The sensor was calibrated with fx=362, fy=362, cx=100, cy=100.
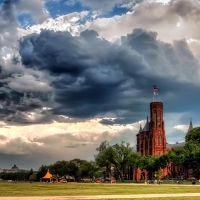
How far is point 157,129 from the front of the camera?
18362cm

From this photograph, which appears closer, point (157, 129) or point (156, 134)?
point (156, 134)

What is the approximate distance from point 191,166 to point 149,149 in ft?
259

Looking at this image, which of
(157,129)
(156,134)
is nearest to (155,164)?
(156,134)

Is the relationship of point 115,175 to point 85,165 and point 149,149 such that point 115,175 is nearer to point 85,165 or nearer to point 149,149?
point 85,165

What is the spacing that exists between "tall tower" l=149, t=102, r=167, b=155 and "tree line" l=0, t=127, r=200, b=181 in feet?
45.2

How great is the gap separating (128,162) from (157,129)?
48827mm

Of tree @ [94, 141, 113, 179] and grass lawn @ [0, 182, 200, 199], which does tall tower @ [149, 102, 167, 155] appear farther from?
grass lawn @ [0, 182, 200, 199]

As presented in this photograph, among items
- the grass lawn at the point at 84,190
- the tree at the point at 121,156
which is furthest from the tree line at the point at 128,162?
the grass lawn at the point at 84,190

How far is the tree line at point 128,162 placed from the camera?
347ft

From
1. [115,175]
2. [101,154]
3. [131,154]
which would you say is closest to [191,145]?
[131,154]

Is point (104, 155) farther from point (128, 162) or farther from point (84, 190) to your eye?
point (84, 190)

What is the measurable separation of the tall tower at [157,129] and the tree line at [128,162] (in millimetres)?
13779

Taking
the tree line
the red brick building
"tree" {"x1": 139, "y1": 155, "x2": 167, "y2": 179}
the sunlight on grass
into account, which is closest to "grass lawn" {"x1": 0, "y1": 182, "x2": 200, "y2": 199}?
the sunlight on grass

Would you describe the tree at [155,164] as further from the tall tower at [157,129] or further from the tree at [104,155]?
the tall tower at [157,129]
